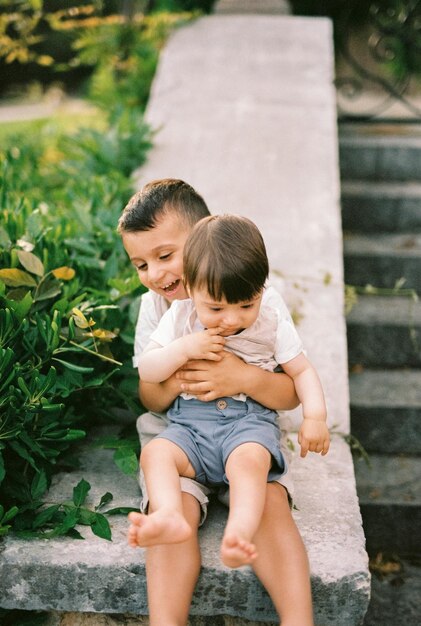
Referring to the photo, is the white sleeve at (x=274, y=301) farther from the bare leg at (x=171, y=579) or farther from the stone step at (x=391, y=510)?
the stone step at (x=391, y=510)

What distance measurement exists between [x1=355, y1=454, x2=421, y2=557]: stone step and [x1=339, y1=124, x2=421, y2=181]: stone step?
225 centimetres

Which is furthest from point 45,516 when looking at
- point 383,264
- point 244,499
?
point 383,264

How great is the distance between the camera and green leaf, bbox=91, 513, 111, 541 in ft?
6.75

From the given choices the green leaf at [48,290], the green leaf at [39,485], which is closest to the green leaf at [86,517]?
the green leaf at [39,485]

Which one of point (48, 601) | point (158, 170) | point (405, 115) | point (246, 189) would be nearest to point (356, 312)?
point (246, 189)

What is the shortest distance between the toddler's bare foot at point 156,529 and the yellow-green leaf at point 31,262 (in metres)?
1.03

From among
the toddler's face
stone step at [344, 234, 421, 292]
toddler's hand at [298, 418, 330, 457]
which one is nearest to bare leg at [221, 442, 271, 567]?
toddler's hand at [298, 418, 330, 457]

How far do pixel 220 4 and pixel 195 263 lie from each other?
4.52m

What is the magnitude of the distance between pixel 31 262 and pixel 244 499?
116 centimetres

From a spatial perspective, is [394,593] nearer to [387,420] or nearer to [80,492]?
[387,420]

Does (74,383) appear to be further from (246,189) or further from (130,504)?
(246,189)

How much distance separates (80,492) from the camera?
2168 mm

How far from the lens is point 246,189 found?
3920 millimetres

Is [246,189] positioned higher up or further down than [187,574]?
higher up
